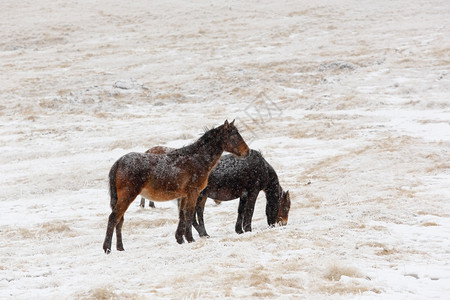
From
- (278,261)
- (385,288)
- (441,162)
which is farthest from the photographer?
(441,162)

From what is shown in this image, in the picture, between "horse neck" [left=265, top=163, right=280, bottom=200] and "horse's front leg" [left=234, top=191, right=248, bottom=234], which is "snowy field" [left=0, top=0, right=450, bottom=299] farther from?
"horse neck" [left=265, top=163, right=280, bottom=200]

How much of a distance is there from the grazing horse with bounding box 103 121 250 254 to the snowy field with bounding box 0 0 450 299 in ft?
2.83

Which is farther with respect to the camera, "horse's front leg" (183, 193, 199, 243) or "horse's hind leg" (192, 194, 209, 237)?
"horse's hind leg" (192, 194, 209, 237)

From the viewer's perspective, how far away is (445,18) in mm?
52062

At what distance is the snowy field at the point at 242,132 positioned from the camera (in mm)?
7383

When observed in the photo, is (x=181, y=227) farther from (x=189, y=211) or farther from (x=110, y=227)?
(x=110, y=227)

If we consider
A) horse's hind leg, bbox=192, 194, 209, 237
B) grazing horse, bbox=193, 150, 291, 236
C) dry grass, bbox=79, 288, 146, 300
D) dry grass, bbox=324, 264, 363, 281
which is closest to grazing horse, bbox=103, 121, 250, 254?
grazing horse, bbox=193, 150, 291, 236

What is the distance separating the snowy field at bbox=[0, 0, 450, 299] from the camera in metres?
7.38

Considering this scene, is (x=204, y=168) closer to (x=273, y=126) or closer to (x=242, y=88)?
(x=273, y=126)

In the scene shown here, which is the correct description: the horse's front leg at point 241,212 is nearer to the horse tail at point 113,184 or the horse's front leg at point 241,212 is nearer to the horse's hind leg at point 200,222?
the horse's hind leg at point 200,222

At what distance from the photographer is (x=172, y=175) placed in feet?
33.3

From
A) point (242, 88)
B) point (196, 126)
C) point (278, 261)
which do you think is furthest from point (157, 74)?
point (278, 261)

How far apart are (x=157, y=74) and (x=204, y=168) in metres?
31.6

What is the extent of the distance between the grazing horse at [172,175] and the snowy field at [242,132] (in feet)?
2.83
